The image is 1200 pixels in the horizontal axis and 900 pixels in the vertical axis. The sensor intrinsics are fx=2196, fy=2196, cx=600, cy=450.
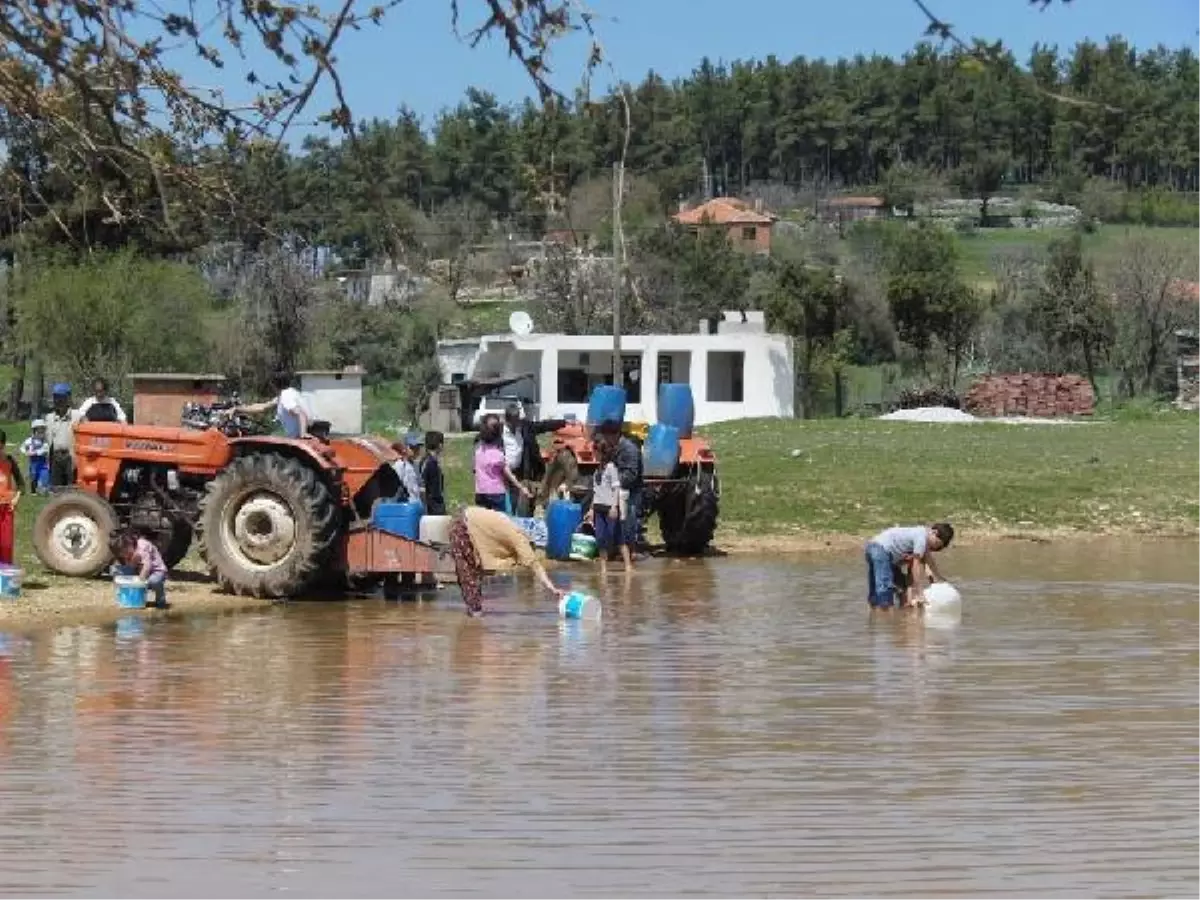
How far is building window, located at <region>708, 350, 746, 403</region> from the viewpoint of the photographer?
55.8 meters

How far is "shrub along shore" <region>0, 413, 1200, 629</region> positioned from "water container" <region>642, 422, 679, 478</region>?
1.38 meters

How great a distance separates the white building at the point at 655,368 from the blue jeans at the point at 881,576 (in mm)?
36453

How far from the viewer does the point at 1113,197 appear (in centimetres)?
11394

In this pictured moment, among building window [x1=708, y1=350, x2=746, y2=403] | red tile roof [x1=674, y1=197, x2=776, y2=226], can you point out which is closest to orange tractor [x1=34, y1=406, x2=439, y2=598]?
building window [x1=708, y1=350, x2=746, y2=403]

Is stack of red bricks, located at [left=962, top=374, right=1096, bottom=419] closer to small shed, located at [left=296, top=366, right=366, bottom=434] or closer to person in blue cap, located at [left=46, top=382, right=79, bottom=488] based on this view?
small shed, located at [left=296, top=366, right=366, bottom=434]

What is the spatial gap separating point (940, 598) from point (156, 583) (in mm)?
5744

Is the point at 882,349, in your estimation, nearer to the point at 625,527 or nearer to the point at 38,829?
the point at 625,527

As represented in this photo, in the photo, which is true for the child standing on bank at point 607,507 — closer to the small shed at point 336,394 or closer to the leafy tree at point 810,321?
the small shed at point 336,394

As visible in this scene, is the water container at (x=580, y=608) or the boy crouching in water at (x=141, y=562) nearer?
the water container at (x=580, y=608)

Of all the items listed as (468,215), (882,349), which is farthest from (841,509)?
(468,215)

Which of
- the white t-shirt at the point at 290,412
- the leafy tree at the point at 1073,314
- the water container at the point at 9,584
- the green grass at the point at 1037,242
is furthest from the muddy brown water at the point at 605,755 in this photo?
the green grass at the point at 1037,242

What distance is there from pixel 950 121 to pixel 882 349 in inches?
2406

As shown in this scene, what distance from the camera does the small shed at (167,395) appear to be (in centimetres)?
1927

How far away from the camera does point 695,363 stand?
55312mm
